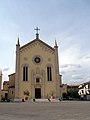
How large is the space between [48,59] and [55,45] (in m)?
4.04

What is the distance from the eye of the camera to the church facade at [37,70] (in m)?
51.7

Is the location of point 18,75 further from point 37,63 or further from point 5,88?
point 5,88

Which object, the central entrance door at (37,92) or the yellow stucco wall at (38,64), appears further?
the central entrance door at (37,92)

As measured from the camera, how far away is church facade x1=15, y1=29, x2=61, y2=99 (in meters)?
51.7

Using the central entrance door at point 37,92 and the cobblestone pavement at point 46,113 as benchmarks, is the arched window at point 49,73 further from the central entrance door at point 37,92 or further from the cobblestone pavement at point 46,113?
the cobblestone pavement at point 46,113

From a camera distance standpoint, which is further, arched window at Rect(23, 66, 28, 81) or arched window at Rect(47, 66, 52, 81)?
arched window at Rect(47, 66, 52, 81)

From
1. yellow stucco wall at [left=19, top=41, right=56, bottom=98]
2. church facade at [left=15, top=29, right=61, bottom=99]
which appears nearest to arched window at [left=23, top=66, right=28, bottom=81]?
church facade at [left=15, top=29, right=61, bottom=99]

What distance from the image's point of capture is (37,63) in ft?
176

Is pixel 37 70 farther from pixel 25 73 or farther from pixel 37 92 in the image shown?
pixel 37 92

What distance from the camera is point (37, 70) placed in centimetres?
Result: 5322

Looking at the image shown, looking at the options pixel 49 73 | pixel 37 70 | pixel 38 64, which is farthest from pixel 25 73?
pixel 49 73

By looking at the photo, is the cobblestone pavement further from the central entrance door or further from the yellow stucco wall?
the central entrance door

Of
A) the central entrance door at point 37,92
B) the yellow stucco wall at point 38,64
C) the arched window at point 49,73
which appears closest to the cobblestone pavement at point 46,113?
the yellow stucco wall at point 38,64

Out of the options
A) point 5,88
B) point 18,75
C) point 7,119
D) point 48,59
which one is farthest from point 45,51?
point 7,119
